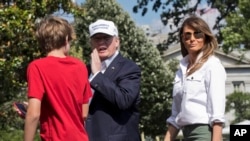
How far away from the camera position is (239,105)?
7919cm

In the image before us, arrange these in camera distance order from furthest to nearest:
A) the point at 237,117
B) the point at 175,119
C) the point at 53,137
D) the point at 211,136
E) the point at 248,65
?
the point at 248,65 < the point at 237,117 < the point at 175,119 < the point at 211,136 < the point at 53,137

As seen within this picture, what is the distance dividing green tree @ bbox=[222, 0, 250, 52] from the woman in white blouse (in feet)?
73.9

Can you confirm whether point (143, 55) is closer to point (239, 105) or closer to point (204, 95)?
point (204, 95)

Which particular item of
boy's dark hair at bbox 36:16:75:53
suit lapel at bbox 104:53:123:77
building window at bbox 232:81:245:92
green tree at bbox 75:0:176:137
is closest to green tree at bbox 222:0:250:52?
green tree at bbox 75:0:176:137

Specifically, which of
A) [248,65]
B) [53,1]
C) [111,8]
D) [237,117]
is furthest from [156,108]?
[248,65]

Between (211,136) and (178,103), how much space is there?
40 centimetres

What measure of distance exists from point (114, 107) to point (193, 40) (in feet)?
2.30

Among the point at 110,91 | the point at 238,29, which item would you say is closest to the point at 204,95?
the point at 110,91

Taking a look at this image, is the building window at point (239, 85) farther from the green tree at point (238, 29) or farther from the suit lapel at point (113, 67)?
the suit lapel at point (113, 67)

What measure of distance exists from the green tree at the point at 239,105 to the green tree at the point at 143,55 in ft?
147

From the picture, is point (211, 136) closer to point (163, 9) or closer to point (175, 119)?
point (175, 119)

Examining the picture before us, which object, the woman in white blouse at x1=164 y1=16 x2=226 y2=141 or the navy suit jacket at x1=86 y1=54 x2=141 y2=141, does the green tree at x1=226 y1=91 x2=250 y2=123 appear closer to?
the navy suit jacket at x1=86 y1=54 x2=141 y2=141

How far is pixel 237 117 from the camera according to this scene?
3103 inches

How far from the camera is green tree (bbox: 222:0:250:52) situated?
90.5ft
